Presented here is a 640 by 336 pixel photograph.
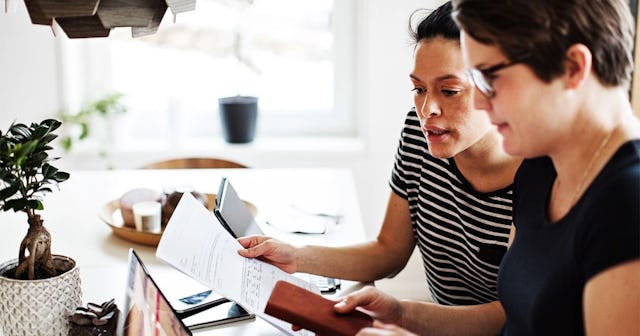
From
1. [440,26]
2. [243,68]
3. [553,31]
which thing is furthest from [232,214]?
[243,68]

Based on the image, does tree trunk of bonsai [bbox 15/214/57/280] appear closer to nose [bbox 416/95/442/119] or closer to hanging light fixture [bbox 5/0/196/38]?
hanging light fixture [bbox 5/0/196/38]

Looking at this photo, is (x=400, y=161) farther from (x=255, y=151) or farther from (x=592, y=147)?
(x=255, y=151)

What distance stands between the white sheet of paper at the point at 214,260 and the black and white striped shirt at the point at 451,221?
1.14 ft

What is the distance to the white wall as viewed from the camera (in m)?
2.84

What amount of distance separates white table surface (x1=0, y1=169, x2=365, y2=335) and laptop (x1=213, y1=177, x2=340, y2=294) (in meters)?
0.04

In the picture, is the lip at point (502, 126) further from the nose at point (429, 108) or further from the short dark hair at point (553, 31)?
the nose at point (429, 108)

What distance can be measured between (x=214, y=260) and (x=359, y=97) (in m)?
1.69

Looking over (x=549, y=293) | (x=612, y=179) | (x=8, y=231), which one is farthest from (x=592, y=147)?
(x=8, y=231)

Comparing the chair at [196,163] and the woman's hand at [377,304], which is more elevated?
the chair at [196,163]

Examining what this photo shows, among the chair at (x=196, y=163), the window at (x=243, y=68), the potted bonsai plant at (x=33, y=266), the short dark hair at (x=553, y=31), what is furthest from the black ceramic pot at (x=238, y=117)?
the short dark hair at (x=553, y=31)

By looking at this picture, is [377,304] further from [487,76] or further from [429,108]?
[487,76]

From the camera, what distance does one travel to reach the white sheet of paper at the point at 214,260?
132cm

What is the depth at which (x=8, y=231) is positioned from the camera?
77.4 inches

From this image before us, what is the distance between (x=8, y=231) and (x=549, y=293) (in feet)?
4.66
